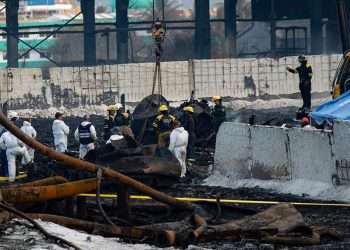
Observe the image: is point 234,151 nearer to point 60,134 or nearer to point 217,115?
point 60,134

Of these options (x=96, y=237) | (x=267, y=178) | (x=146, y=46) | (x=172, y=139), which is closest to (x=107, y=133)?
(x=172, y=139)

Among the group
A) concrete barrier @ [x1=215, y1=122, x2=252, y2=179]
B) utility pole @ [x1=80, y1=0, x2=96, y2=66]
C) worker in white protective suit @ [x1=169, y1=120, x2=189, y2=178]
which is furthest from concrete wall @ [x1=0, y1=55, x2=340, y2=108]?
concrete barrier @ [x1=215, y1=122, x2=252, y2=179]

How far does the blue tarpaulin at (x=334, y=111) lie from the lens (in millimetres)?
24253

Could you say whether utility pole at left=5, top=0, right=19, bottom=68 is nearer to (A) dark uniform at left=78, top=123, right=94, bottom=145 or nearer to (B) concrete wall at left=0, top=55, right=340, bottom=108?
(B) concrete wall at left=0, top=55, right=340, bottom=108

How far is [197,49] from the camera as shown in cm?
6631

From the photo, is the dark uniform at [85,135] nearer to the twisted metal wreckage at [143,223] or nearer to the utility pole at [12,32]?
the twisted metal wreckage at [143,223]

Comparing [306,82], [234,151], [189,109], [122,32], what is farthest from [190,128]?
[122,32]

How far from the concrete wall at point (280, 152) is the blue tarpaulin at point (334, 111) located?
2.02 metres

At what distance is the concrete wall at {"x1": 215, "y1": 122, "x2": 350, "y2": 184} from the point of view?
66.6 ft

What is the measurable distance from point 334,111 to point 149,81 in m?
24.1

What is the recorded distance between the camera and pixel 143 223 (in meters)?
15.5

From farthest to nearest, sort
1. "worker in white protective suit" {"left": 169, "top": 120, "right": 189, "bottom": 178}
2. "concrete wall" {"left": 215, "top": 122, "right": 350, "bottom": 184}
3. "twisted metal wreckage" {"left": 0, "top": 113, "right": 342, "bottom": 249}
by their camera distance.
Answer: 1. "worker in white protective suit" {"left": 169, "top": 120, "right": 189, "bottom": 178}
2. "concrete wall" {"left": 215, "top": 122, "right": 350, "bottom": 184}
3. "twisted metal wreckage" {"left": 0, "top": 113, "right": 342, "bottom": 249}

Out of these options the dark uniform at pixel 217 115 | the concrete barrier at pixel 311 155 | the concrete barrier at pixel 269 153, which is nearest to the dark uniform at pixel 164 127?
the dark uniform at pixel 217 115

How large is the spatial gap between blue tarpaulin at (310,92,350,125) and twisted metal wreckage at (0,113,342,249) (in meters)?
8.57
